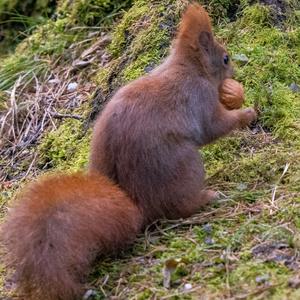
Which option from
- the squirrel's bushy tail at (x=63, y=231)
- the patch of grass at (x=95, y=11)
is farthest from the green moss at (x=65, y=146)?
the squirrel's bushy tail at (x=63, y=231)

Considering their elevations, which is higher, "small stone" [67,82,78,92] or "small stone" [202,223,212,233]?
"small stone" [67,82,78,92]

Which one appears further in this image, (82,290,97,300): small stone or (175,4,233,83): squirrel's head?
(175,4,233,83): squirrel's head

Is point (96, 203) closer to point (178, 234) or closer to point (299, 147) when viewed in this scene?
point (178, 234)

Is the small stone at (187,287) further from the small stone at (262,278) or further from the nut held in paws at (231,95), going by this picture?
the nut held in paws at (231,95)

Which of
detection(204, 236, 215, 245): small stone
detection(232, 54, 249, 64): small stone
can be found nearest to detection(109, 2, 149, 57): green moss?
detection(232, 54, 249, 64): small stone

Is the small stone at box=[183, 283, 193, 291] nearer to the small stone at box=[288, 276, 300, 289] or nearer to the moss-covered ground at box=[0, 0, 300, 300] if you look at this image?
the moss-covered ground at box=[0, 0, 300, 300]

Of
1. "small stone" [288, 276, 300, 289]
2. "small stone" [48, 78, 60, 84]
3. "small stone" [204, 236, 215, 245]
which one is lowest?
"small stone" [204, 236, 215, 245]

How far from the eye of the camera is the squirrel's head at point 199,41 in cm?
366

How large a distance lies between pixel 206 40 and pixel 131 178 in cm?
76

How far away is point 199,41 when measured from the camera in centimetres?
370

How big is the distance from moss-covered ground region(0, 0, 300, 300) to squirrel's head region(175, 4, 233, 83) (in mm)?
485

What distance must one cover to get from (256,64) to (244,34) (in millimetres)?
313

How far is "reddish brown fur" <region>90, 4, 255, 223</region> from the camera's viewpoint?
11.1ft

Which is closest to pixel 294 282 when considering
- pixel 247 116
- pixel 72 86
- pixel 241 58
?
pixel 247 116
